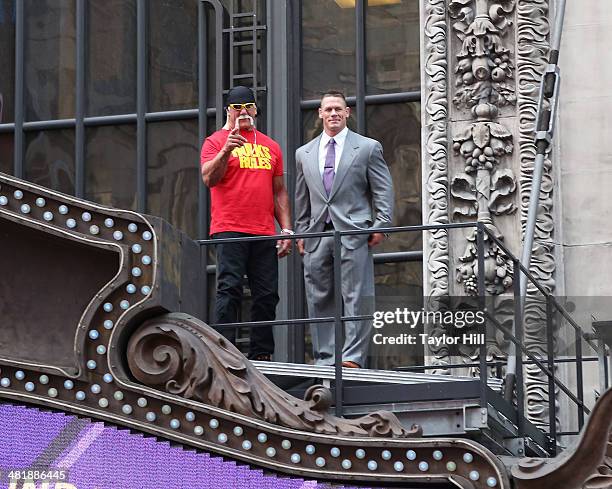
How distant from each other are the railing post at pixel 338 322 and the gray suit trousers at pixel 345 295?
0.47 feet

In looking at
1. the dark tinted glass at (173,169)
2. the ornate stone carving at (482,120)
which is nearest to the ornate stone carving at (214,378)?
the ornate stone carving at (482,120)

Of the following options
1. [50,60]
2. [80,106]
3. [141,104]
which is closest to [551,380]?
[141,104]

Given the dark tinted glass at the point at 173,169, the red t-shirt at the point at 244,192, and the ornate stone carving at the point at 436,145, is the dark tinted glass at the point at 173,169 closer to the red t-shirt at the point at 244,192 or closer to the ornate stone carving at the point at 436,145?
the ornate stone carving at the point at 436,145

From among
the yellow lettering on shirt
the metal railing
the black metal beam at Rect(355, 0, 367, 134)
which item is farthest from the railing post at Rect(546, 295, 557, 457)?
the black metal beam at Rect(355, 0, 367, 134)

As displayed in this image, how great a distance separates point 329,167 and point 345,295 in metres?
1.20

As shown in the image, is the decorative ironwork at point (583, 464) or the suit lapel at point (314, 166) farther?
the suit lapel at point (314, 166)

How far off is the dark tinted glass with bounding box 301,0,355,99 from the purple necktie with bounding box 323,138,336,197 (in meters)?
3.33

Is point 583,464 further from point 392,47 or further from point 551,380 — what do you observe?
point 392,47

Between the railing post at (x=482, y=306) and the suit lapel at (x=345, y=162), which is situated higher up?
the suit lapel at (x=345, y=162)

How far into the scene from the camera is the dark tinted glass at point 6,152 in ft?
65.9

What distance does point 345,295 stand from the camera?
49.6 feet

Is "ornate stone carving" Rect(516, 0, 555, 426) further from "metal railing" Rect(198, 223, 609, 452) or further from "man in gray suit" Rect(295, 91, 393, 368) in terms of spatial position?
"man in gray suit" Rect(295, 91, 393, 368)

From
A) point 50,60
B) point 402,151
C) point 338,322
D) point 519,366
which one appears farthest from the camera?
point 50,60

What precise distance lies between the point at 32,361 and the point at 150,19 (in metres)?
6.25
